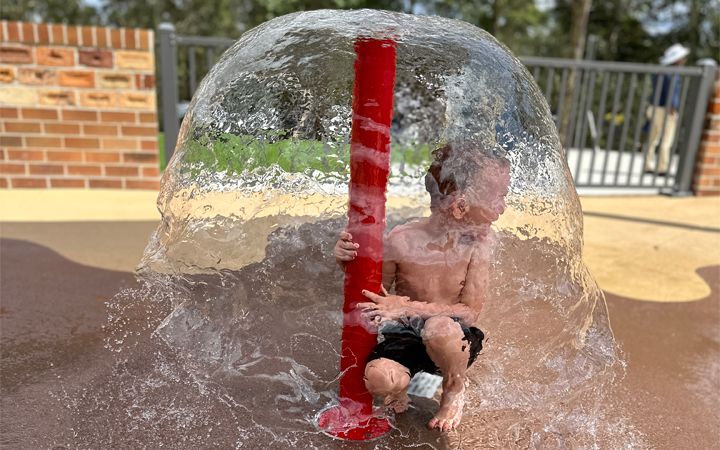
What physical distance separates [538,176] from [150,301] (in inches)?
95.2

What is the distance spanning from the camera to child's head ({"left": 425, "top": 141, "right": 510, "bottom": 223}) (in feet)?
6.61

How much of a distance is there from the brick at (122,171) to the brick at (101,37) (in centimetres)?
134

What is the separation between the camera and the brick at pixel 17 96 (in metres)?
5.73

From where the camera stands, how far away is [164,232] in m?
2.59

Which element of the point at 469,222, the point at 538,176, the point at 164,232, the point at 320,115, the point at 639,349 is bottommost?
the point at 639,349

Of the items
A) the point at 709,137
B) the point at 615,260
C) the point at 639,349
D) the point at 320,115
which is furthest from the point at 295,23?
the point at 709,137

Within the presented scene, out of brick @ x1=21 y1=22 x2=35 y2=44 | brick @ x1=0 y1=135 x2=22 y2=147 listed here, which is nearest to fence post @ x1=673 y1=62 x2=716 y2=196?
brick @ x1=21 y1=22 x2=35 y2=44

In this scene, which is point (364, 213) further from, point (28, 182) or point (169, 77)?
point (28, 182)

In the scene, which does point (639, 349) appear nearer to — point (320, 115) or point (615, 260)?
point (615, 260)

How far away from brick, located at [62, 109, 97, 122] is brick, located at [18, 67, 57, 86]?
1.12ft

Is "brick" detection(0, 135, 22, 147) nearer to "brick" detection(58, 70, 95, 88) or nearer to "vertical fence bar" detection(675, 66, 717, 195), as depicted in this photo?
"brick" detection(58, 70, 95, 88)

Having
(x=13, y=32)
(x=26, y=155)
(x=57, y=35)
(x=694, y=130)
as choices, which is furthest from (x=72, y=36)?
(x=694, y=130)

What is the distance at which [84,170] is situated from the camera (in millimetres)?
6078

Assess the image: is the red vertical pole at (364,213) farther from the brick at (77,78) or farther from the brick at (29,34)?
the brick at (29,34)
